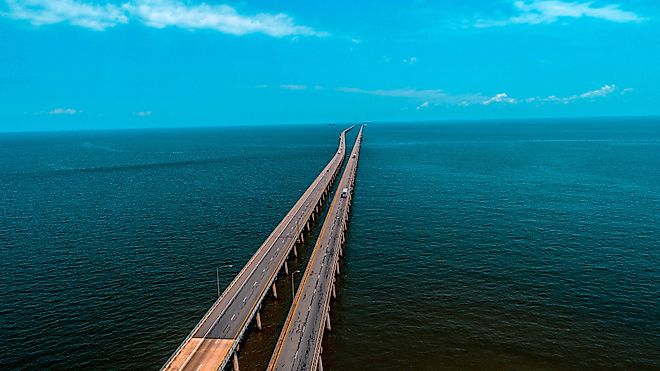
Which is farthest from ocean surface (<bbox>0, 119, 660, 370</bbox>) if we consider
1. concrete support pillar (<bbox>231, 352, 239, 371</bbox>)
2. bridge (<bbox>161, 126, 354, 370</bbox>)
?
bridge (<bbox>161, 126, 354, 370</bbox>)

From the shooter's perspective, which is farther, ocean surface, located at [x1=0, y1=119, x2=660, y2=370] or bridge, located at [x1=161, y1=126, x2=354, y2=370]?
ocean surface, located at [x1=0, y1=119, x2=660, y2=370]

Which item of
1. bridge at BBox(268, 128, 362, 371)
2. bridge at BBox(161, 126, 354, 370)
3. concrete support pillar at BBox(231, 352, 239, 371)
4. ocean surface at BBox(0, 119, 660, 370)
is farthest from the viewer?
ocean surface at BBox(0, 119, 660, 370)

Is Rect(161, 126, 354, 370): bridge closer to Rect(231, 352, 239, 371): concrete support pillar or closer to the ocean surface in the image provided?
Rect(231, 352, 239, 371): concrete support pillar

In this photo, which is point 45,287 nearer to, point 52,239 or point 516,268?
point 52,239

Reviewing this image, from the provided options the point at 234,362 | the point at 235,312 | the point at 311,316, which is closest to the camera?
the point at 234,362

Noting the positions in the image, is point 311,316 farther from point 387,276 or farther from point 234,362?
point 387,276

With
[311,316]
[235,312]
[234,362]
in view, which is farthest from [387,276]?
[234,362]
